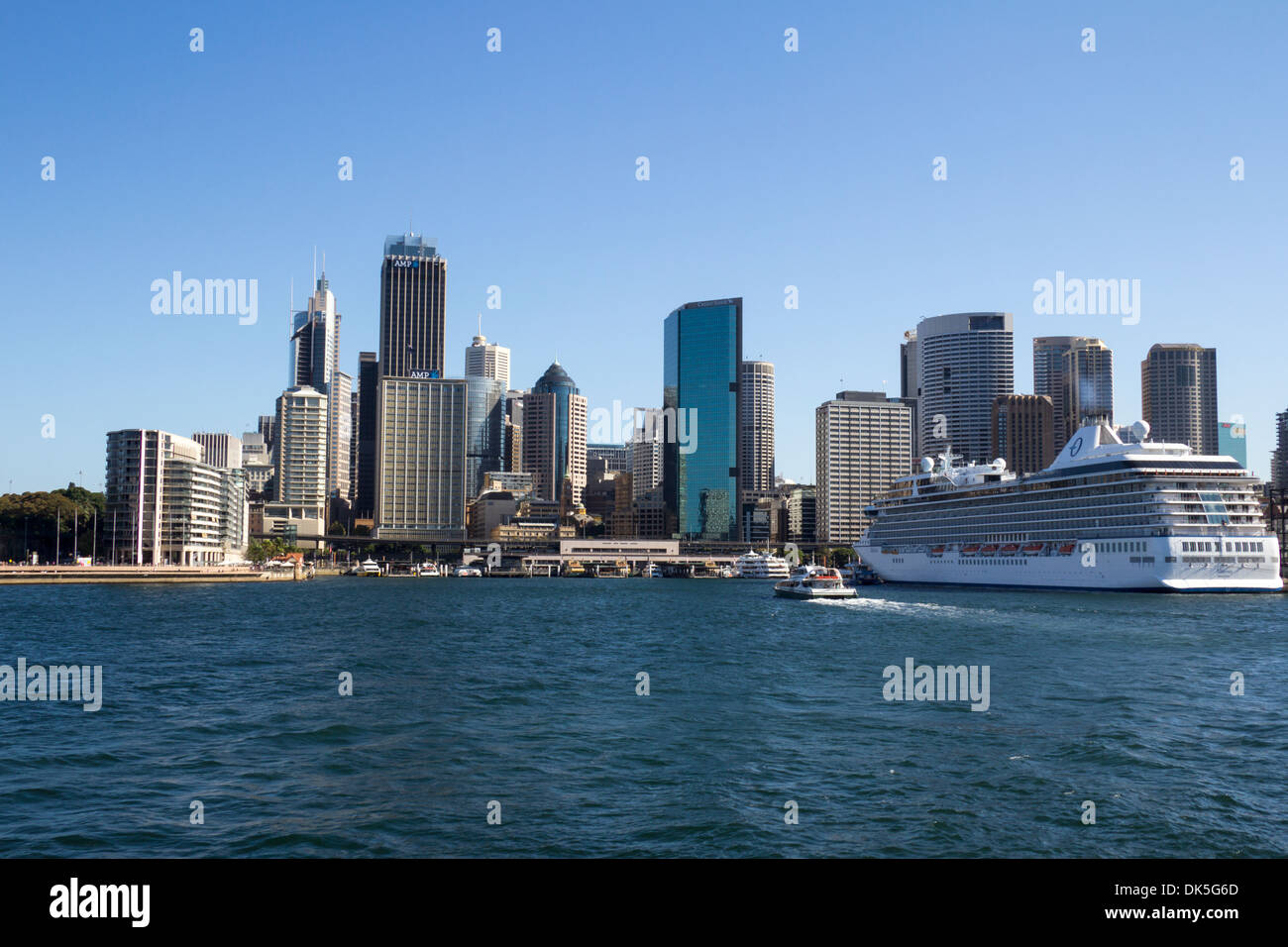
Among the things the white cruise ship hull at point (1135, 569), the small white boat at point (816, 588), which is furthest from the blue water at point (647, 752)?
the white cruise ship hull at point (1135, 569)

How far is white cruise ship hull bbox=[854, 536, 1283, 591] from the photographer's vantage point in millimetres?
111125

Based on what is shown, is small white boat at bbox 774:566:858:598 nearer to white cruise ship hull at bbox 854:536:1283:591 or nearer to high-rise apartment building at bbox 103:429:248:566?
white cruise ship hull at bbox 854:536:1283:591

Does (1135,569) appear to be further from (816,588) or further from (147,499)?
(147,499)

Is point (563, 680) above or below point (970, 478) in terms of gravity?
below

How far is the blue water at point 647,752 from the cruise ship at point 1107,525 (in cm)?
6075

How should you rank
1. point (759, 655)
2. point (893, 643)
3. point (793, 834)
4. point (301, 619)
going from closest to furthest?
point (793, 834)
point (759, 655)
point (893, 643)
point (301, 619)

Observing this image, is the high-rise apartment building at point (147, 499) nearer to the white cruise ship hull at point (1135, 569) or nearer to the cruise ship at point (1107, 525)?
the cruise ship at point (1107, 525)

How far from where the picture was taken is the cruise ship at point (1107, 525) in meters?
112

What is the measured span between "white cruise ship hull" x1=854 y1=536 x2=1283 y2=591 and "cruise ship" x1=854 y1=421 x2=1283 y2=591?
0.41ft

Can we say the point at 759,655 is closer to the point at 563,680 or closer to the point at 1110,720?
the point at 563,680
